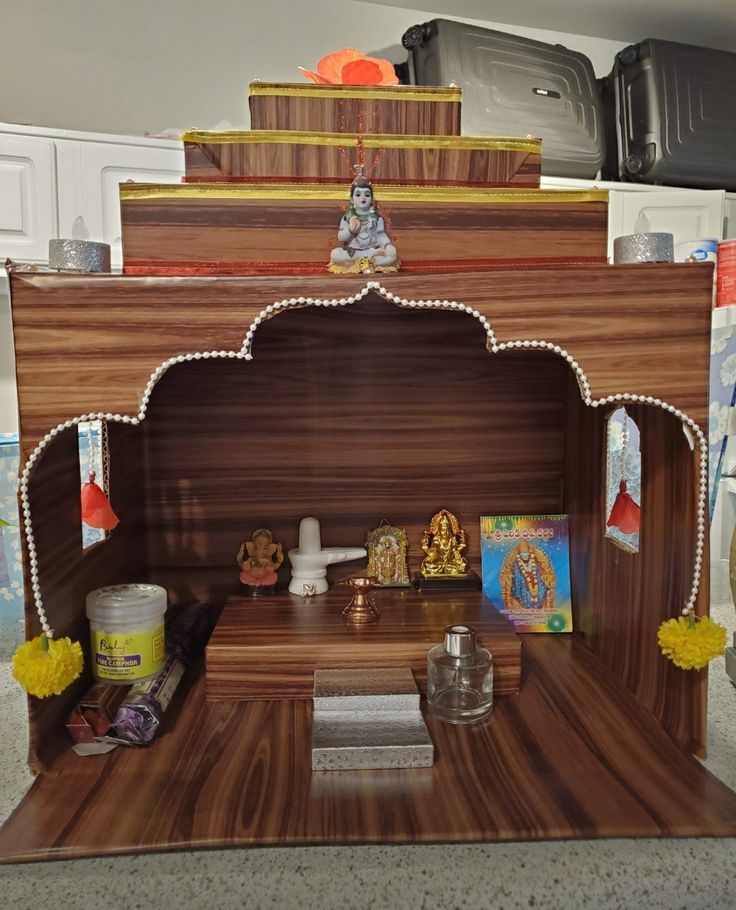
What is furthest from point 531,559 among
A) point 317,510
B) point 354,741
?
point 354,741

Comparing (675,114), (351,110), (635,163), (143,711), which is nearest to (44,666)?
(143,711)

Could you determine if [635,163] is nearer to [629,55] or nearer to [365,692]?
[629,55]

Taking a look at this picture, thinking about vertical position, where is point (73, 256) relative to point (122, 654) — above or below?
above

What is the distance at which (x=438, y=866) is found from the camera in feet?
2.08

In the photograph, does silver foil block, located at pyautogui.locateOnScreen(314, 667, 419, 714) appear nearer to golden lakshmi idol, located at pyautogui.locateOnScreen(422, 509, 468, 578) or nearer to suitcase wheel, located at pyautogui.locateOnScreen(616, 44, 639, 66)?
golden lakshmi idol, located at pyautogui.locateOnScreen(422, 509, 468, 578)

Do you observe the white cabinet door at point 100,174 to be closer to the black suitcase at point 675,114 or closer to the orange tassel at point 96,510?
the orange tassel at point 96,510

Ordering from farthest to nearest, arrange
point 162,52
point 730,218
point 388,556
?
point 730,218 → point 162,52 → point 388,556

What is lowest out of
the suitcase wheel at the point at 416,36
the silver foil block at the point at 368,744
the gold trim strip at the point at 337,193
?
the silver foil block at the point at 368,744

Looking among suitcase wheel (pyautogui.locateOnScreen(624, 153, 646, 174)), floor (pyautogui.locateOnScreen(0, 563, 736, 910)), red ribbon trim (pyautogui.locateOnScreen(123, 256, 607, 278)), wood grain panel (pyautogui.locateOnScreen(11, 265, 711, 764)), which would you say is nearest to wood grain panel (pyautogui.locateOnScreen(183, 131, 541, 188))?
red ribbon trim (pyautogui.locateOnScreen(123, 256, 607, 278))

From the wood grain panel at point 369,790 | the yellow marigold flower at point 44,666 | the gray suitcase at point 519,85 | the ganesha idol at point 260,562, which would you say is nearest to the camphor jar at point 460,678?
the wood grain panel at point 369,790

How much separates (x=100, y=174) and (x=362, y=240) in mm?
1204

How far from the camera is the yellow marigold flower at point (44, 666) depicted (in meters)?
0.77

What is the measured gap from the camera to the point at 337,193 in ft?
3.09

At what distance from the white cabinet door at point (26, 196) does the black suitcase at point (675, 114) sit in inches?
66.8
